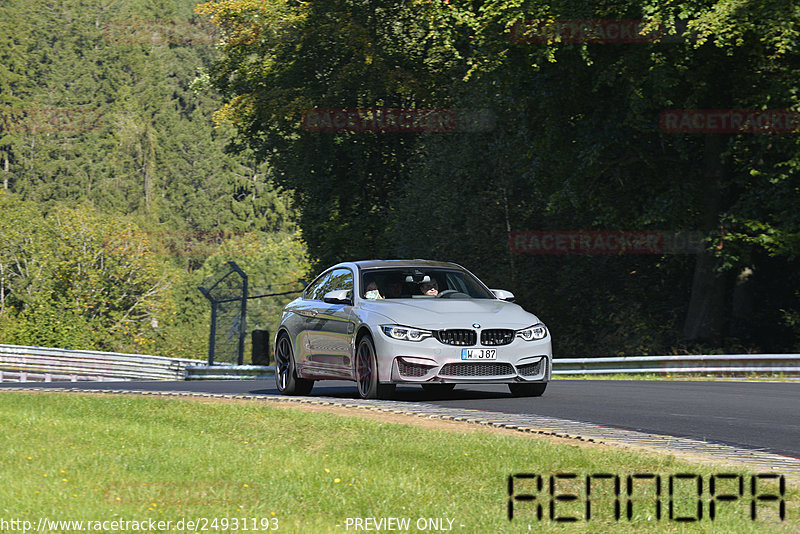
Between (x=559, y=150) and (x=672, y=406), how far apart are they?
15978 millimetres

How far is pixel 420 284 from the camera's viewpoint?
53.9 feet

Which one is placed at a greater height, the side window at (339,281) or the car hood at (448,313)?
the side window at (339,281)

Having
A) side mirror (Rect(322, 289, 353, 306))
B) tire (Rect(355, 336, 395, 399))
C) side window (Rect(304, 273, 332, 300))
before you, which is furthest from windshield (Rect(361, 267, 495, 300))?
side window (Rect(304, 273, 332, 300))

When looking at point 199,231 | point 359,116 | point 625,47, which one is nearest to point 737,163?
point 625,47

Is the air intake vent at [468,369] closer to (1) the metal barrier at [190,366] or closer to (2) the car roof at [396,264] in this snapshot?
(2) the car roof at [396,264]

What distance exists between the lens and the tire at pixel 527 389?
16.3 m

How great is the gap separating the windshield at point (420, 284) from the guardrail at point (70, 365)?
29489mm

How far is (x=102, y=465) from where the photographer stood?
9.23 m

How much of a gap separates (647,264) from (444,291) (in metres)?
18.2

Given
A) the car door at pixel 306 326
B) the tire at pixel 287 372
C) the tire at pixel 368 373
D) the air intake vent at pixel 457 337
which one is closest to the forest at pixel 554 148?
the car door at pixel 306 326

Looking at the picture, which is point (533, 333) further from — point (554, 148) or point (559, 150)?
point (554, 148)

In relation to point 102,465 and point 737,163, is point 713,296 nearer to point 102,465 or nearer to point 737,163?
point 737,163

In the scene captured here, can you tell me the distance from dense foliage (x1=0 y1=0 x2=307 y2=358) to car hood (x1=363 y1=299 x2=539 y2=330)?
204 ft

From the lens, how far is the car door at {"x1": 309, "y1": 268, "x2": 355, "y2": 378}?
1576cm
